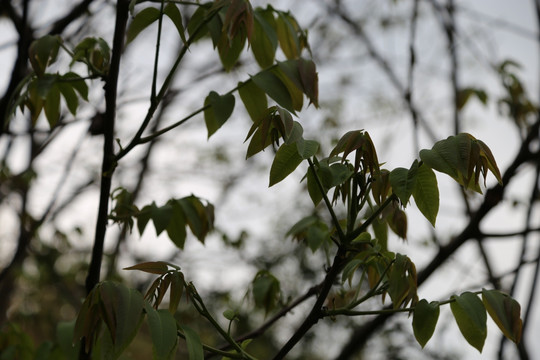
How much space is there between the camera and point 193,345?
2.27ft

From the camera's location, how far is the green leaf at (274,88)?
2.77 feet

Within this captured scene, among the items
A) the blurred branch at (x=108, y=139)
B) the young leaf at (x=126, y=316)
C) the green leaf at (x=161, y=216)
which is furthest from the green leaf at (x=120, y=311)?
the green leaf at (x=161, y=216)

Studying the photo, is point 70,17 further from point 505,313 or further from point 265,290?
point 505,313

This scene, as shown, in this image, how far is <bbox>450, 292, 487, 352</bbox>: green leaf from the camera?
2.22 ft

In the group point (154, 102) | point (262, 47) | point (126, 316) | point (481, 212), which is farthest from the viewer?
point (481, 212)

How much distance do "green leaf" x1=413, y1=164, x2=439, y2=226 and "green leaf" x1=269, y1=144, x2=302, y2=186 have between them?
155 mm

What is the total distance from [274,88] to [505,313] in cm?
45

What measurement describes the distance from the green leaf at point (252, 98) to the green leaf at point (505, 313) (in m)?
0.47

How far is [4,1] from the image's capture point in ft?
4.42

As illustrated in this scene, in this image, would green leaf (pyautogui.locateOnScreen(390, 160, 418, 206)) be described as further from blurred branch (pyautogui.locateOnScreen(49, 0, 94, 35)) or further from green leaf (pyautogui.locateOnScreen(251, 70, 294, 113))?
blurred branch (pyautogui.locateOnScreen(49, 0, 94, 35))

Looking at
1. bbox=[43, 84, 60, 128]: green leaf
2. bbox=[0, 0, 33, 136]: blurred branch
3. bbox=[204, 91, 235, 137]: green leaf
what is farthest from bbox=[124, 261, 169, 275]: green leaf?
bbox=[0, 0, 33, 136]: blurred branch

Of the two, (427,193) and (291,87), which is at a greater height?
(291,87)

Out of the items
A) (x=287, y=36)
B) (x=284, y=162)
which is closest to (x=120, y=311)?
(x=284, y=162)

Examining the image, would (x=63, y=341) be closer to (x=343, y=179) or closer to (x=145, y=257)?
(x=343, y=179)
